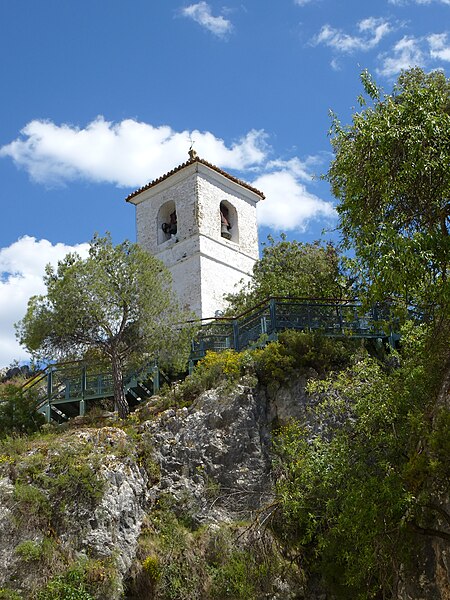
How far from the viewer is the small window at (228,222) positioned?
99.2 ft

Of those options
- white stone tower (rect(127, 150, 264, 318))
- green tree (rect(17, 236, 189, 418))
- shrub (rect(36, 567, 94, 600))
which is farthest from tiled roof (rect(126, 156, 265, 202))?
shrub (rect(36, 567, 94, 600))

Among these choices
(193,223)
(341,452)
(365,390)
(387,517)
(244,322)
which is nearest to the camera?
(387,517)

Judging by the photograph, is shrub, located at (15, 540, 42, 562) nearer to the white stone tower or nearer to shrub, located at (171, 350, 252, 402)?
shrub, located at (171, 350, 252, 402)

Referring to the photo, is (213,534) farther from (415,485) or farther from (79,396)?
(79,396)

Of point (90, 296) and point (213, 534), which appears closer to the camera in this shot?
point (213, 534)

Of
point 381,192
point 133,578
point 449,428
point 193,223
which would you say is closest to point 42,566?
point 133,578

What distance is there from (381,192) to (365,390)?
394cm

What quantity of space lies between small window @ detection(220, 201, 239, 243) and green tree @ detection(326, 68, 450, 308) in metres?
17.4

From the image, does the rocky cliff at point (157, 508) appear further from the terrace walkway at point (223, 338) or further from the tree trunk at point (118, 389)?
the terrace walkway at point (223, 338)

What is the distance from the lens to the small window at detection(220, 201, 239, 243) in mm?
30234

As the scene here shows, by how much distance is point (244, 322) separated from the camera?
20.3 m

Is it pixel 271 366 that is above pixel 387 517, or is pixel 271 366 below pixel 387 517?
above

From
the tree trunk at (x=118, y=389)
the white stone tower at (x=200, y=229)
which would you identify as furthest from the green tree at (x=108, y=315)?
the white stone tower at (x=200, y=229)

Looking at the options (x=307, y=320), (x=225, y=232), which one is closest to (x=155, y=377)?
(x=307, y=320)
